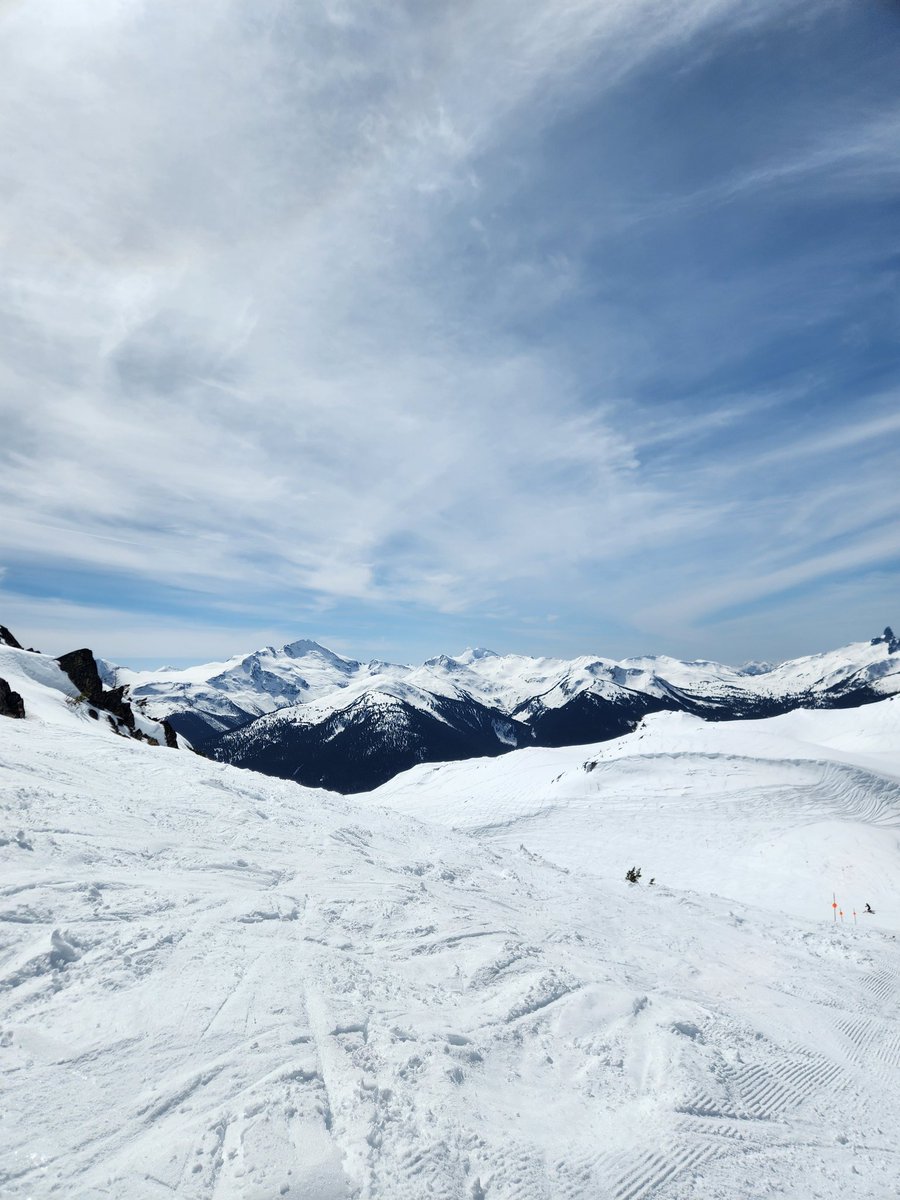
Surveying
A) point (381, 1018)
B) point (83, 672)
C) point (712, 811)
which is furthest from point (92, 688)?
point (712, 811)

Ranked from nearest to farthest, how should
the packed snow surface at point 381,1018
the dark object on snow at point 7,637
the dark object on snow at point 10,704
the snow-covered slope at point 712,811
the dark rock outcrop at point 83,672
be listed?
the packed snow surface at point 381,1018 → the dark object on snow at point 10,704 → the dark rock outcrop at point 83,672 → the snow-covered slope at point 712,811 → the dark object on snow at point 7,637

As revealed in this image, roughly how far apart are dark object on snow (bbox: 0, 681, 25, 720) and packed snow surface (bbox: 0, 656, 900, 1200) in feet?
19.1

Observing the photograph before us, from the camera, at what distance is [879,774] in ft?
149

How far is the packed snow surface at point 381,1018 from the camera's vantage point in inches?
183

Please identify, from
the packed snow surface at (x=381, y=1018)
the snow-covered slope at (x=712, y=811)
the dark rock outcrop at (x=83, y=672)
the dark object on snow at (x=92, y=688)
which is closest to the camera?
the packed snow surface at (x=381, y=1018)

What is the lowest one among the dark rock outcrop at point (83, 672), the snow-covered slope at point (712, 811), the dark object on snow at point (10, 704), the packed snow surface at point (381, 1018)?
the snow-covered slope at point (712, 811)

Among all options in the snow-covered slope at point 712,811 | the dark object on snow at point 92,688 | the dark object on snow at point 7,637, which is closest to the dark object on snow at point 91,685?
the dark object on snow at point 92,688

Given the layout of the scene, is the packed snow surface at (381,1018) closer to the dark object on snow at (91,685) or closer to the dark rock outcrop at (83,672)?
the dark object on snow at (91,685)

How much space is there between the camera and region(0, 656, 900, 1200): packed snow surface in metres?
4.66

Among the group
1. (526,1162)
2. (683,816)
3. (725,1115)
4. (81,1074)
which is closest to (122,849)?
(81,1074)

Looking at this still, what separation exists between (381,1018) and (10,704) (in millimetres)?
21030

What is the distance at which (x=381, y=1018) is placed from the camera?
6.51 m

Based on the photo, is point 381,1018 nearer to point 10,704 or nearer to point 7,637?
point 10,704

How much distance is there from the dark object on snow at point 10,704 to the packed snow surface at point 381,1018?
5.83 metres
